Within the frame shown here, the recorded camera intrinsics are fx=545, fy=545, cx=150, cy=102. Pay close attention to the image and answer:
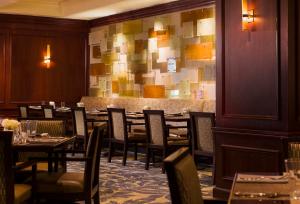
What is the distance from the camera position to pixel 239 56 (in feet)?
17.6

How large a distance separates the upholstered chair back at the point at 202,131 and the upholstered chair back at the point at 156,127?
66 centimetres

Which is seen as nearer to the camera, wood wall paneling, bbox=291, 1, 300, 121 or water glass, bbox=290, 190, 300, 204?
water glass, bbox=290, 190, 300, 204

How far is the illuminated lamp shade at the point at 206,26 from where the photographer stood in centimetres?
929

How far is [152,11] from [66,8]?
2401 mm

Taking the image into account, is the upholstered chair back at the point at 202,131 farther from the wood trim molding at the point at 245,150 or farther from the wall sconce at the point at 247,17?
the wall sconce at the point at 247,17

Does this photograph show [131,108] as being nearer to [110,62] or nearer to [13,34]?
[110,62]

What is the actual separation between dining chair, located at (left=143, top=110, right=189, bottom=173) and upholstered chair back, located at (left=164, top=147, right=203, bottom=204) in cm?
518

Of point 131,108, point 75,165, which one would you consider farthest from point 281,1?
point 131,108

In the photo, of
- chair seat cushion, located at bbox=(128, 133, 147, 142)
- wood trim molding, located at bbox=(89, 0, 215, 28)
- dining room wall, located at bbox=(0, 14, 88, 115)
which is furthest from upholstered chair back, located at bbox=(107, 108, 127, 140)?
dining room wall, located at bbox=(0, 14, 88, 115)

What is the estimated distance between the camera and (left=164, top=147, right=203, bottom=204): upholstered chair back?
6.53ft

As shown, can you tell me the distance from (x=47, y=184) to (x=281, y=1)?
260 cm

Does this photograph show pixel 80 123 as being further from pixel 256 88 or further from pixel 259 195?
pixel 259 195

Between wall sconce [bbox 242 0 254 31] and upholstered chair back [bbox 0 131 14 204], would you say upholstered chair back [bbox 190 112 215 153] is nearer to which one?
wall sconce [bbox 242 0 254 31]

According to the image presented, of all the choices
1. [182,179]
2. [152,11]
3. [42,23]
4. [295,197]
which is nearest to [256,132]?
[295,197]
